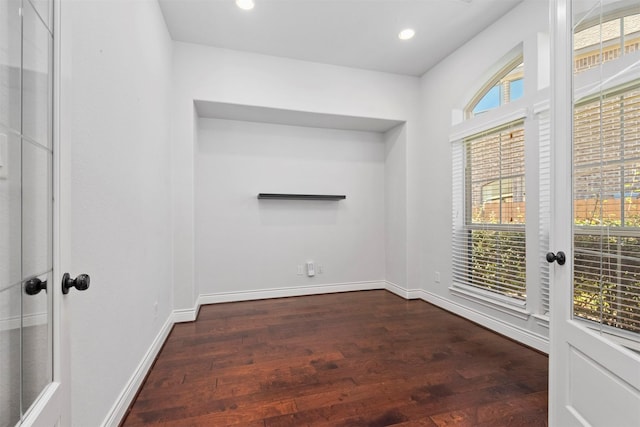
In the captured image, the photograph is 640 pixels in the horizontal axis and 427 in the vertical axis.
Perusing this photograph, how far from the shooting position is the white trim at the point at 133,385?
149cm

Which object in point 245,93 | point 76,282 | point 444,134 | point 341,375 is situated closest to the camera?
point 76,282

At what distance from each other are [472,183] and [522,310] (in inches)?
53.7

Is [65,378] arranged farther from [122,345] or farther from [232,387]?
[232,387]

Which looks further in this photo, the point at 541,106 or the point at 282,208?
the point at 282,208

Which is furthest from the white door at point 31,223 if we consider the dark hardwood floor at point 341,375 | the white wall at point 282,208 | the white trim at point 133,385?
the white wall at point 282,208

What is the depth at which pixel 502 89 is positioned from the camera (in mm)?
2887

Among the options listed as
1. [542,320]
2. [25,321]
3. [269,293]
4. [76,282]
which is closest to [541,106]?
[542,320]

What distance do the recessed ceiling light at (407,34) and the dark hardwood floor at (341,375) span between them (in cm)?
306

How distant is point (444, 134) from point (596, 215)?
2438 millimetres

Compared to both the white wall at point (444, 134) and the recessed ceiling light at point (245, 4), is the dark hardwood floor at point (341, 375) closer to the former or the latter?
the white wall at point (444, 134)

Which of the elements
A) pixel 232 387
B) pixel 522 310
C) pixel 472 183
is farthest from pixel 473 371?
pixel 472 183

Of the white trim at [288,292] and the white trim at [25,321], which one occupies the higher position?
the white trim at [25,321]

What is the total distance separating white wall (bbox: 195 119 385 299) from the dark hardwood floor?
79 centimetres

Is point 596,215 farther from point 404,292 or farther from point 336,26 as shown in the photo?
point 404,292
